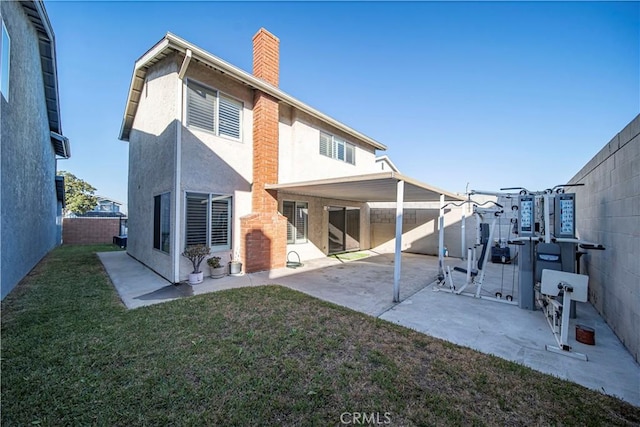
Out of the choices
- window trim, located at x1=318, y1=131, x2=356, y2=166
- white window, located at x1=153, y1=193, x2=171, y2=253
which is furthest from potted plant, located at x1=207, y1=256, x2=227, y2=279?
window trim, located at x1=318, y1=131, x2=356, y2=166

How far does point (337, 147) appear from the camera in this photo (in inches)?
475

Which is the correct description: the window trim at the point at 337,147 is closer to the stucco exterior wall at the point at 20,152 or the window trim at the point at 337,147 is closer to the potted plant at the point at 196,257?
the potted plant at the point at 196,257

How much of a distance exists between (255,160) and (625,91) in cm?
1036

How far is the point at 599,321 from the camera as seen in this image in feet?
15.2

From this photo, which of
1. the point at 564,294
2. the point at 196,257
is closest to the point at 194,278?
the point at 196,257

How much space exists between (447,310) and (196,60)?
8582 millimetres

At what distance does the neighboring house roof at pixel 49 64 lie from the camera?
6.93m

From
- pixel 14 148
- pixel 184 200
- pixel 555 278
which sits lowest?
pixel 555 278

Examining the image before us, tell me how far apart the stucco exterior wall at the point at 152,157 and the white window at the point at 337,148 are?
19.2 ft

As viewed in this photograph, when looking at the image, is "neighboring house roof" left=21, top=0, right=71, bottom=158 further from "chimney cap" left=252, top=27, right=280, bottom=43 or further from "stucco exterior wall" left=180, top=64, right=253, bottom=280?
"chimney cap" left=252, top=27, right=280, bottom=43

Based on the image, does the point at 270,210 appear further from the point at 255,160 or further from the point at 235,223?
the point at 255,160

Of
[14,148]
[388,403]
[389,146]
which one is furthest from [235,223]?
[389,146]

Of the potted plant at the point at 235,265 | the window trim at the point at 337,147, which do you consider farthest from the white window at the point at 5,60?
the window trim at the point at 337,147

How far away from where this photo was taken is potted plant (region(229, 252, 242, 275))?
25.2 feet
